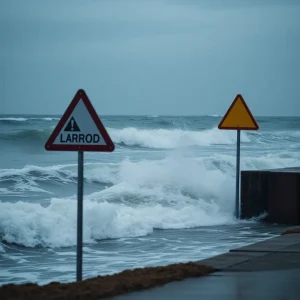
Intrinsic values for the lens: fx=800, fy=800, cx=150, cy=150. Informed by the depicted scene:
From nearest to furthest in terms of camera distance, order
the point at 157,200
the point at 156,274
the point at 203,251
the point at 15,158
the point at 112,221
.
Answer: the point at 156,274 < the point at 203,251 < the point at 112,221 < the point at 157,200 < the point at 15,158

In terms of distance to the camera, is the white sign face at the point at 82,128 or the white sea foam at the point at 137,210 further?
the white sea foam at the point at 137,210

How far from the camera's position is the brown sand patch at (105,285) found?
24.6ft

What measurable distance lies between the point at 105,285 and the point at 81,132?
1.57 meters

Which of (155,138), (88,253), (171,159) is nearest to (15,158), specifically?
(171,159)

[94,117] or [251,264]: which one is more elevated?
[94,117]

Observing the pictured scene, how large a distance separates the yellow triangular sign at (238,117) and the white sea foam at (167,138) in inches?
1363

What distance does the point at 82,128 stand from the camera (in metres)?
8.04

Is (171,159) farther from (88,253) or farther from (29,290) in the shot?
(29,290)

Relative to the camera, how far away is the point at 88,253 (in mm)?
13531

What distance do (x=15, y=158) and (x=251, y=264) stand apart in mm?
27680

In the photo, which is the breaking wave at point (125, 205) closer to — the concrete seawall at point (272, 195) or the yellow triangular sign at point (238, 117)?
the concrete seawall at point (272, 195)

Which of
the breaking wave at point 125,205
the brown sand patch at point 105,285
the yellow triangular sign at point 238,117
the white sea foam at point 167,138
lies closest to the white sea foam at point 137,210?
the breaking wave at point 125,205

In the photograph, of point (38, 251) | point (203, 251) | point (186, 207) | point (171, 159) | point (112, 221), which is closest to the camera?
point (203, 251)

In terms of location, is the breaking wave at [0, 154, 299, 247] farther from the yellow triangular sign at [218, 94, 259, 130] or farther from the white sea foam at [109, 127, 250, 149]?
the white sea foam at [109, 127, 250, 149]
